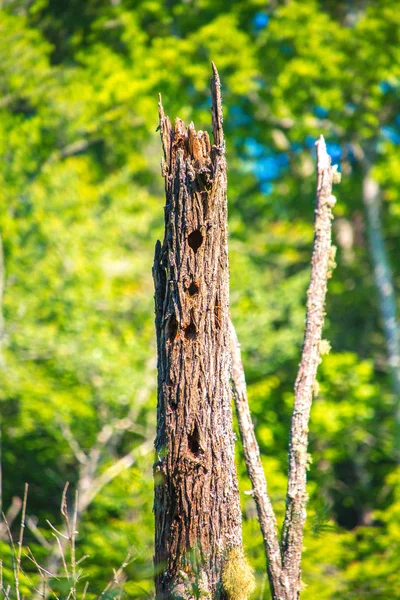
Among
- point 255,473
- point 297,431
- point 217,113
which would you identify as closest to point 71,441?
point 255,473

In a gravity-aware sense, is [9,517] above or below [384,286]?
below

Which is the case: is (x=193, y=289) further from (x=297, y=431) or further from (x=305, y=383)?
(x=297, y=431)

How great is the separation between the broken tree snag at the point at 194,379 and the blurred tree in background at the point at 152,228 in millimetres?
5951

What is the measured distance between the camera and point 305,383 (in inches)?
135

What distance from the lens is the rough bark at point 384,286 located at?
1126cm

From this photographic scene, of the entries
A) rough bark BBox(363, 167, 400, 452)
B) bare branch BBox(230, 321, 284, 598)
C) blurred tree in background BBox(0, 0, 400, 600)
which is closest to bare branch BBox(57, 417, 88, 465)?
blurred tree in background BBox(0, 0, 400, 600)

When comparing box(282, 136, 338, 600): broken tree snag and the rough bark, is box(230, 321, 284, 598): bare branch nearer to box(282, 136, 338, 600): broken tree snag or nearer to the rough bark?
box(282, 136, 338, 600): broken tree snag

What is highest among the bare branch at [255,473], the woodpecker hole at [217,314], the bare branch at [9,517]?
the woodpecker hole at [217,314]

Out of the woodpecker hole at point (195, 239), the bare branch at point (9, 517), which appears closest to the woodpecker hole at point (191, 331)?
the woodpecker hole at point (195, 239)

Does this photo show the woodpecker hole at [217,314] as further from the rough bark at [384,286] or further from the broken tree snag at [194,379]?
the rough bark at [384,286]

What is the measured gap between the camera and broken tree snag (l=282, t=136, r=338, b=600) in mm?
3283

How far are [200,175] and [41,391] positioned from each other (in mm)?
7573

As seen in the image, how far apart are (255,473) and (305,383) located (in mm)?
527

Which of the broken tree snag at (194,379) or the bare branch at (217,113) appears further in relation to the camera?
the bare branch at (217,113)
